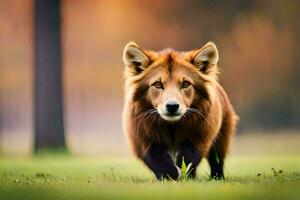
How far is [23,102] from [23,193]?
0.61m

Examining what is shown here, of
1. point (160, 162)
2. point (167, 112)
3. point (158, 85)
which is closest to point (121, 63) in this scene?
point (158, 85)

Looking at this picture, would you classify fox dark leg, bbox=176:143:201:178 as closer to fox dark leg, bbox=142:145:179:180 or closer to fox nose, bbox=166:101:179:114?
fox dark leg, bbox=142:145:179:180

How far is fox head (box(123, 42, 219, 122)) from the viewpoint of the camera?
3.69 m

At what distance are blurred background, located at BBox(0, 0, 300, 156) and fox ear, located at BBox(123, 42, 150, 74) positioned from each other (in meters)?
0.15

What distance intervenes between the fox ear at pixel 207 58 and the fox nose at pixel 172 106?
26 cm

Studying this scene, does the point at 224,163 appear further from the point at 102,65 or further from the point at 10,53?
the point at 10,53

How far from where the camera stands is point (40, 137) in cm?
400

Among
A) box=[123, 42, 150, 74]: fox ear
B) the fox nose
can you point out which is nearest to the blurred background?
box=[123, 42, 150, 74]: fox ear

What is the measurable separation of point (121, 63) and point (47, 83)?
14.8 inches

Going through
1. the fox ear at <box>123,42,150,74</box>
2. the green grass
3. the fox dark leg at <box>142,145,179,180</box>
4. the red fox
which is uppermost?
the fox ear at <box>123,42,150,74</box>

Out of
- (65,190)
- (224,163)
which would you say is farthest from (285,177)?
(65,190)

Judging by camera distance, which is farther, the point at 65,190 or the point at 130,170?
the point at 130,170

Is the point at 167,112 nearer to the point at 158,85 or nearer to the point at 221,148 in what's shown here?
the point at 158,85

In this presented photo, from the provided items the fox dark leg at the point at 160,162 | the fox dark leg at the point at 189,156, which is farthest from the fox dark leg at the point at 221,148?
the fox dark leg at the point at 160,162
